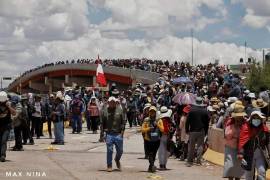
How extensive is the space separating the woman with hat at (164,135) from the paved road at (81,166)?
1.00 ft

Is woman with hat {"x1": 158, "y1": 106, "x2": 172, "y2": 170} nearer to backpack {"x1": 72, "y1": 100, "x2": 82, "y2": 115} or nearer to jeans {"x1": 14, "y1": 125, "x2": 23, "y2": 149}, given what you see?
jeans {"x1": 14, "y1": 125, "x2": 23, "y2": 149}

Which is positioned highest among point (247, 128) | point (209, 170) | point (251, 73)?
point (251, 73)

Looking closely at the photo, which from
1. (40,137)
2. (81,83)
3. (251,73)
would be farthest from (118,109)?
(81,83)

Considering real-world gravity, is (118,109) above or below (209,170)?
above

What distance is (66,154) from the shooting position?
1934 centimetres

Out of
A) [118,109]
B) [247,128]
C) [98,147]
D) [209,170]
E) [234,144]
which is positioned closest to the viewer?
[247,128]

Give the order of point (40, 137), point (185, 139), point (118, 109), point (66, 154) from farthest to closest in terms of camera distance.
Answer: point (40, 137)
point (66, 154)
point (185, 139)
point (118, 109)

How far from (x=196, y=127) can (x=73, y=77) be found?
7565cm

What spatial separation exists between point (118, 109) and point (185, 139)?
3.15 metres

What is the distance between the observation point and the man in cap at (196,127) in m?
16.8

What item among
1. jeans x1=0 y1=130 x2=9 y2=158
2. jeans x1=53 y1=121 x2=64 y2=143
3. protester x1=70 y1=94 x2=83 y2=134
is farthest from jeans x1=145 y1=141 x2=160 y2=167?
protester x1=70 y1=94 x2=83 y2=134

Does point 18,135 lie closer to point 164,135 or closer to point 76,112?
point 164,135

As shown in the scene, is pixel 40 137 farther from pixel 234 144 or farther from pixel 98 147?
pixel 234 144

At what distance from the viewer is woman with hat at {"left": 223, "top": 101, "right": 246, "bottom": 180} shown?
12586 millimetres
